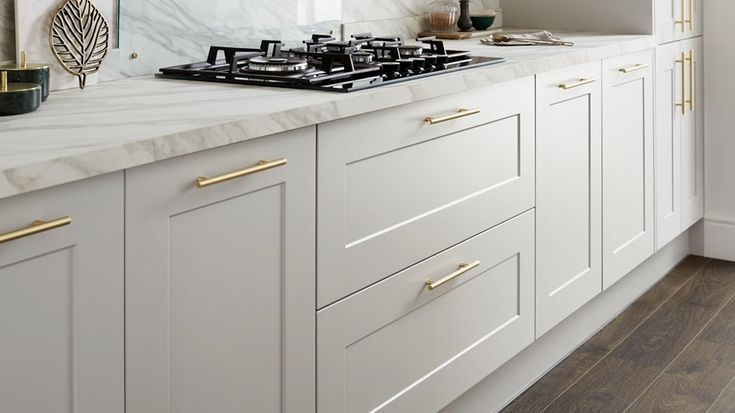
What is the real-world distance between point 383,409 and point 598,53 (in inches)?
54.0

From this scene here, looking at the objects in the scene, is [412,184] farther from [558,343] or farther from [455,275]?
[558,343]

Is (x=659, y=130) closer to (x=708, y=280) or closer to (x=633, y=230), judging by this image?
(x=633, y=230)

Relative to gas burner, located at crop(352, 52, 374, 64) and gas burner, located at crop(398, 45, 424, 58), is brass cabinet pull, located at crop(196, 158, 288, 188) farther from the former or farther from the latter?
gas burner, located at crop(398, 45, 424, 58)

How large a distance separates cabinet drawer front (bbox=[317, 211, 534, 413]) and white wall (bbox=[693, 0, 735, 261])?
161 centimetres

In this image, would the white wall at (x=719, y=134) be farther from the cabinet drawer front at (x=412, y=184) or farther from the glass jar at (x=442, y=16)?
the cabinet drawer front at (x=412, y=184)

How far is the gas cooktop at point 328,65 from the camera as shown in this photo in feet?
6.63

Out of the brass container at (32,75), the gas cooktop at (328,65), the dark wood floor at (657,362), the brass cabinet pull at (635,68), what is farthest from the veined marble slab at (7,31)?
the brass cabinet pull at (635,68)

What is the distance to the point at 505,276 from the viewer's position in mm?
2512

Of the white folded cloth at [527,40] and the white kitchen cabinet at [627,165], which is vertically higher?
the white folded cloth at [527,40]

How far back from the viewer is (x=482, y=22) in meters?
3.48

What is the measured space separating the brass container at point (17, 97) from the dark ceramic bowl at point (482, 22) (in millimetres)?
2085

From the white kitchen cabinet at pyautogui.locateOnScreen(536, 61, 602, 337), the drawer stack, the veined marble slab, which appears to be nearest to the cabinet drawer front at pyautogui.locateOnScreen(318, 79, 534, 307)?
the drawer stack

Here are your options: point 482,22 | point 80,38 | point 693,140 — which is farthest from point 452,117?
point 693,140

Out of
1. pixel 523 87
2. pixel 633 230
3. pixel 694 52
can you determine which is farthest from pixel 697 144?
pixel 523 87
